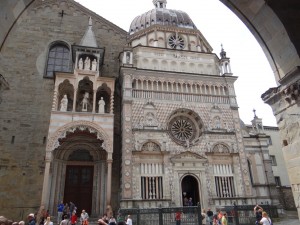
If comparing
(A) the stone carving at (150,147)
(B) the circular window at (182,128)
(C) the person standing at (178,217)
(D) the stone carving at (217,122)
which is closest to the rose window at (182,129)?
Result: (B) the circular window at (182,128)

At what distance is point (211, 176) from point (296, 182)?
14345 mm

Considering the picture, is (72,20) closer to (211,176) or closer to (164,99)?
(164,99)

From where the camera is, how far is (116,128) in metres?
19.5

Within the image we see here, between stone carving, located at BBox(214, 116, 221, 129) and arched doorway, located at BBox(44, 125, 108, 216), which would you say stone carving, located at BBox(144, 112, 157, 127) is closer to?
arched doorway, located at BBox(44, 125, 108, 216)

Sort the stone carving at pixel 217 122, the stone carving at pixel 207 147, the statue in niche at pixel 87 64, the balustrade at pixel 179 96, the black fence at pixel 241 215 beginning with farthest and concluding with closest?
the stone carving at pixel 217 122 < the balustrade at pixel 179 96 < the stone carving at pixel 207 147 < the statue in niche at pixel 87 64 < the black fence at pixel 241 215

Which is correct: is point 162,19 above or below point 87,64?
above

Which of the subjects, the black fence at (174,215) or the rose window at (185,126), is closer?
the black fence at (174,215)

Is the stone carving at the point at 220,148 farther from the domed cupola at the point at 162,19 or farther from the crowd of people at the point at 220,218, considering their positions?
the domed cupola at the point at 162,19

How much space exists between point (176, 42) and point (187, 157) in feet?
40.6

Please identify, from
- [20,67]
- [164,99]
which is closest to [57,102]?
[20,67]

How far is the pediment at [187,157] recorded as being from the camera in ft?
59.2

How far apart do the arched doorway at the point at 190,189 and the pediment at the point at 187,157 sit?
1.48 metres

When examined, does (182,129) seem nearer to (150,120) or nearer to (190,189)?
(150,120)

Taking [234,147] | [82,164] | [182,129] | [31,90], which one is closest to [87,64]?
[31,90]
